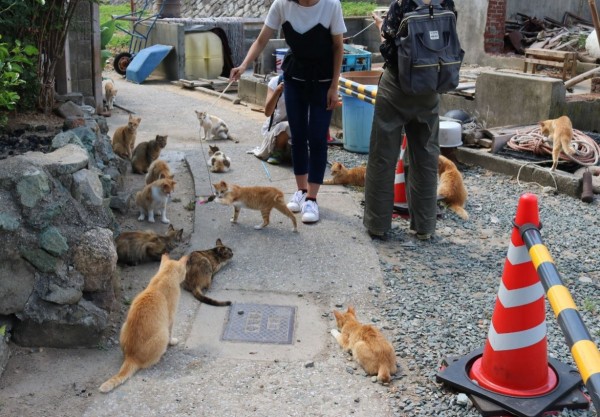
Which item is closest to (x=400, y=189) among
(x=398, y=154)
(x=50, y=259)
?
(x=398, y=154)

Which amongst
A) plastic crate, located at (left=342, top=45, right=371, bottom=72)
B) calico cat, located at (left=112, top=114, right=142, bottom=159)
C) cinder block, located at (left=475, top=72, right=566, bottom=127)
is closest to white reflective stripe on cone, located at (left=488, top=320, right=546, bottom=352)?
calico cat, located at (left=112, top=114, right=142, bottom=159)

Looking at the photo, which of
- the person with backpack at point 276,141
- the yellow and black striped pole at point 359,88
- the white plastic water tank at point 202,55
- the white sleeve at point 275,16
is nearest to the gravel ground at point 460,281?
the yellow and black striped pole at point 359,88

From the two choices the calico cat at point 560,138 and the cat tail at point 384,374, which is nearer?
the cat tail at point 384,374

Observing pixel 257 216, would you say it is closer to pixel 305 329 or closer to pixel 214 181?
pixel 214 181

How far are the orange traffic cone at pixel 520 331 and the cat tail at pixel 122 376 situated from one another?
1.95 metres

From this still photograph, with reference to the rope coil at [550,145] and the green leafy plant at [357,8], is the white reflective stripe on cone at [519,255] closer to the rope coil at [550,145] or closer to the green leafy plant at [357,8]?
the rope coil at [550,145]

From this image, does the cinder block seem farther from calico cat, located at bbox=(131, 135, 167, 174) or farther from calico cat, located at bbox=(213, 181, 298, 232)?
calico cat, located at bbox=(213, 181, 298, 232)

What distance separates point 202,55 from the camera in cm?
1524

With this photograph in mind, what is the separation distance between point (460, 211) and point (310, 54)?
7.06 feet

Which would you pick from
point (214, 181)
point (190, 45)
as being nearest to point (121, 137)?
point (214, 181)

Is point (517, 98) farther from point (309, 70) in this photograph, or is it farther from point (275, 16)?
point (275, 16)

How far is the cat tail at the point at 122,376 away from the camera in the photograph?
3855 millimetres

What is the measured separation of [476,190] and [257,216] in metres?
2.66

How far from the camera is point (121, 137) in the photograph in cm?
841
